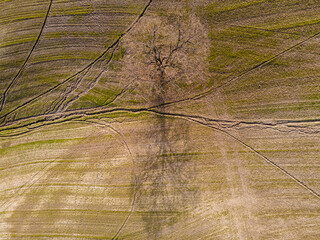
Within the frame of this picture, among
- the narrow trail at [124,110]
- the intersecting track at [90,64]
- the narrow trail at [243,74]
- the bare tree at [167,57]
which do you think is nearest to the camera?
the narrow trail at [243,74]

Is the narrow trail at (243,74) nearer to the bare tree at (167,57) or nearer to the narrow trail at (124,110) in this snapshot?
the bare tree at (167,57)

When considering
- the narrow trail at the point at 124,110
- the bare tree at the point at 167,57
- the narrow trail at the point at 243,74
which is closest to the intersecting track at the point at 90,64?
the bare tree at the point at 167,57

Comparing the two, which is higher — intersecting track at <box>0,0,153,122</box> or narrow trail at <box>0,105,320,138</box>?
intersecting track at <box>0,0,153,122</box>

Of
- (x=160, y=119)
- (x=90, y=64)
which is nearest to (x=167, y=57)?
(x=160, y=119)

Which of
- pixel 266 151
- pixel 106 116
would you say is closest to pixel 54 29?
pixel 106 116

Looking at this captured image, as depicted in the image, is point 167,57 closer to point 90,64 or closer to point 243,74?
point 243,74

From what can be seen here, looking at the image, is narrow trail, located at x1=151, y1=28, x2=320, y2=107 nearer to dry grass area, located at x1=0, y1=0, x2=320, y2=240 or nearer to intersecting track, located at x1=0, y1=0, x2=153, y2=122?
dry grass area, located at x1=0, y1=0, x2=320, y2=240

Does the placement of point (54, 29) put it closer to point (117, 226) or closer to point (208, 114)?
point (208, 114)

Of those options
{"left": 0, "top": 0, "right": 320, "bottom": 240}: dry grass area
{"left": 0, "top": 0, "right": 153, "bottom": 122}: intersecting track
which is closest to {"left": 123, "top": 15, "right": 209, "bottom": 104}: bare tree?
{"left": 0, "top": 0, "right": 320, "bottom": 240}: dry grass area
